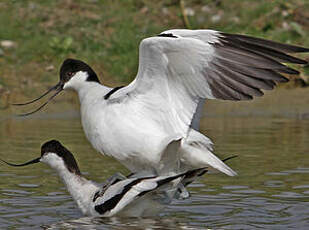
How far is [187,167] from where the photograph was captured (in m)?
6.23

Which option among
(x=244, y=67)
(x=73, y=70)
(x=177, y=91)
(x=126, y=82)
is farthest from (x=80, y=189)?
(x=126, y=82)

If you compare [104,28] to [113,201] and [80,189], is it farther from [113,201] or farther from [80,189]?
[113,201]

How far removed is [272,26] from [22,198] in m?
6.06

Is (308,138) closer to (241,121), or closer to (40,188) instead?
A: (241,121)

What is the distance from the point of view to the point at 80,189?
641 cm

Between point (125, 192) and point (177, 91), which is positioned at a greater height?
point (177, 91)

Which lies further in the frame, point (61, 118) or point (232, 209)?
point (61, 118)

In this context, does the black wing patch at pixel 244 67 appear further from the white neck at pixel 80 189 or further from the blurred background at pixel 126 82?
the white neck at pixel 80 189

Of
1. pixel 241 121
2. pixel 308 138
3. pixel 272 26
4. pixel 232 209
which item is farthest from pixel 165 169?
pixel 272 26

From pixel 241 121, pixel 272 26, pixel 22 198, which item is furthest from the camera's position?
pixel 272 26

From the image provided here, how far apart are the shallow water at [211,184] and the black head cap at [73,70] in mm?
937

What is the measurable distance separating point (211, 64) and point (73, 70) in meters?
1.40

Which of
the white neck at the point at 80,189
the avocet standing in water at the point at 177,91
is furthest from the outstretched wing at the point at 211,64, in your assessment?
the white neck at the point at 80,189

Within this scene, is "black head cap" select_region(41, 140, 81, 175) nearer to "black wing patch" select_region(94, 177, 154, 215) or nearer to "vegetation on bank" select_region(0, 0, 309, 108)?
"black wing patch" select_region(94, 177, 154, 215)
